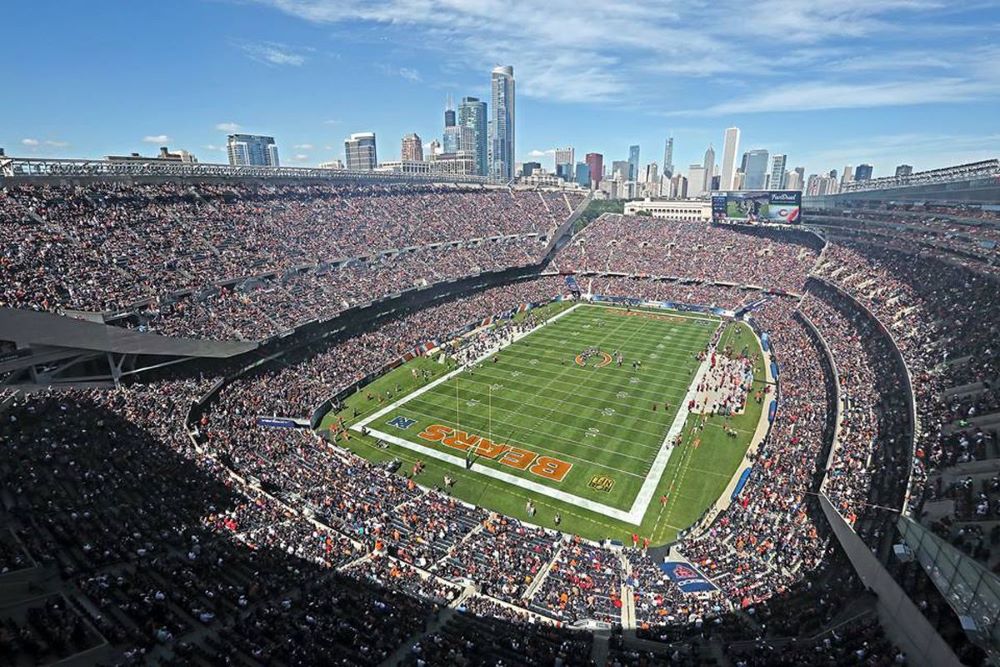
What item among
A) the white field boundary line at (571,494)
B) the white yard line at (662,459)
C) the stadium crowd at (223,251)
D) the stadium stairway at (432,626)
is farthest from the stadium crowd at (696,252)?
the stadium stairway at (432,626)

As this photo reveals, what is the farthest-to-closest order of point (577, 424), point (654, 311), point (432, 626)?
point (654, 311) → point (577, 424) → point (432, 626)

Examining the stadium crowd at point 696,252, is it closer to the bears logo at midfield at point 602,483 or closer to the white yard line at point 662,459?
the white yard line at point 662,459

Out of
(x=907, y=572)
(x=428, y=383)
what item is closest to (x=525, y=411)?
(x=428, y=383)

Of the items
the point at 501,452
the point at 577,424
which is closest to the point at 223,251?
the point at 501,452

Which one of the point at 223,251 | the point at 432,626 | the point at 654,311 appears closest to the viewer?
the point at 432,626

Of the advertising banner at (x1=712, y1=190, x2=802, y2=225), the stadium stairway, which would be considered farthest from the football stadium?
the advertising banner at (x1=712, y1=190, x2=802, y2=225)

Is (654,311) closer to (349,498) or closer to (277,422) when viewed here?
(277,422)
